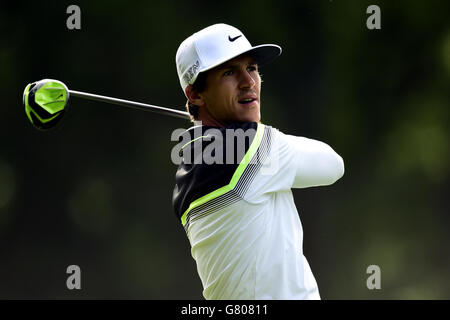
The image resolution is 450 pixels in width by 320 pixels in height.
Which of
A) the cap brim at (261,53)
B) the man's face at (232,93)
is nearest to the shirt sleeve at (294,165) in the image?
the man's face at (232,93)

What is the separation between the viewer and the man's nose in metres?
2.24

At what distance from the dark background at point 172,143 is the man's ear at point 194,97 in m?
2.73

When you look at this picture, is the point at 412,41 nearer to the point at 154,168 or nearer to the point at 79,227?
the point at 154,168

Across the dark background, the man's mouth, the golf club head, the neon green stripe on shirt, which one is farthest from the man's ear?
the dark background

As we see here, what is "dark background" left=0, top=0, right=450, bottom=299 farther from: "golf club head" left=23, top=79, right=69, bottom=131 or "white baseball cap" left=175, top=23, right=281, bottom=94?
"white baseball cap" left=175, top=23, right=281, bottom=94

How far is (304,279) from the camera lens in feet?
6.83

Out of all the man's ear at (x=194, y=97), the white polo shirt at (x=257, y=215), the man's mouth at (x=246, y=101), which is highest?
the man's ear at (x=194, y=97)

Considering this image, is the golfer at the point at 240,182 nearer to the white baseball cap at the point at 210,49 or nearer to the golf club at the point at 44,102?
the white baseball cap at the point at 210,49

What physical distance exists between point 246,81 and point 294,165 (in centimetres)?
31

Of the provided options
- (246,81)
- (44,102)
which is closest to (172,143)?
(44,102)

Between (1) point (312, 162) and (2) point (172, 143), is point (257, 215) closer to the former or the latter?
(1) point (312, 162)

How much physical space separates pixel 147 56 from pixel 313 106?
1.16 meters

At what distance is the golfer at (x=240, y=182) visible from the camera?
2.06 metres

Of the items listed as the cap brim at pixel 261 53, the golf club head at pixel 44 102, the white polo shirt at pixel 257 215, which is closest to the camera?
the white polo shirt at pixel 257 215
